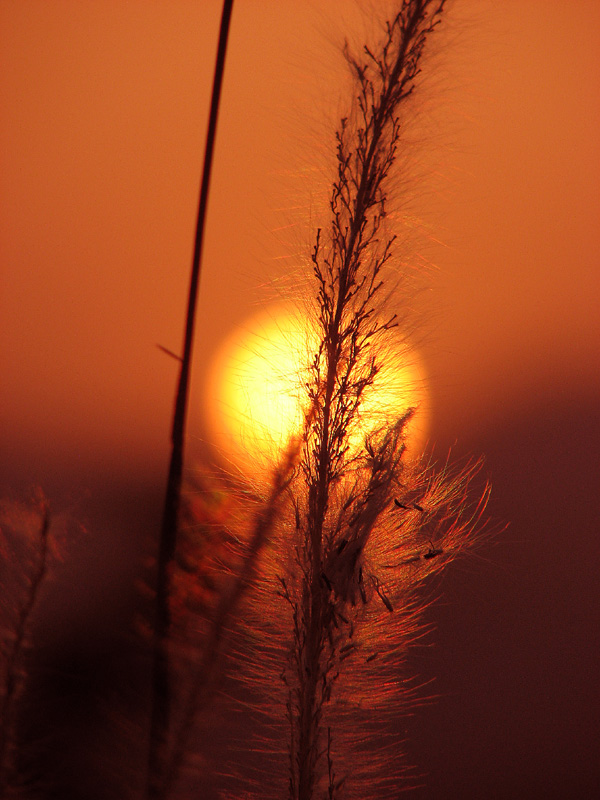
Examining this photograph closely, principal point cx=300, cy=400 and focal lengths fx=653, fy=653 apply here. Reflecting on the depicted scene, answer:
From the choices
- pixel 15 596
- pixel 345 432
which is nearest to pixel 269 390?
pixel 345 432

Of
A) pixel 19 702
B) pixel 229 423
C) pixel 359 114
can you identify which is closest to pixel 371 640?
pixel 229 423

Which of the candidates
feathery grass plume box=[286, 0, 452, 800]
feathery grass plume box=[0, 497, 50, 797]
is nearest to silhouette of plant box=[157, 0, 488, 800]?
feathery grass plume box=[286, 0, 452, 800]

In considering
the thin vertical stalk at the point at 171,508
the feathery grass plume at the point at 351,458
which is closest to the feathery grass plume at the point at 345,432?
the feathery grass plume at the point at 351,458

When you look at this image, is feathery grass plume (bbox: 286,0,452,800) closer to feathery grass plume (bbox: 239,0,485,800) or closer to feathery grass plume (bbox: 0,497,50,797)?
feathery grass plume (bbox: 239,0,485,800)

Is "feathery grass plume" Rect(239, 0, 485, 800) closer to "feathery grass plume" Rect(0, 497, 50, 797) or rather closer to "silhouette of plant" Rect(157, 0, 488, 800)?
"silhouette of plant" Rect(157, 0, 488, 800)

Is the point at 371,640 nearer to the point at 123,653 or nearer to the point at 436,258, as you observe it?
the point at 123,653

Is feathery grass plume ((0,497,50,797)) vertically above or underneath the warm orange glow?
underneath

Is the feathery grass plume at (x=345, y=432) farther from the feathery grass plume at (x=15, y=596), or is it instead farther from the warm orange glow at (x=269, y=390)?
the feathery grass plume at (x=15, y=596)
